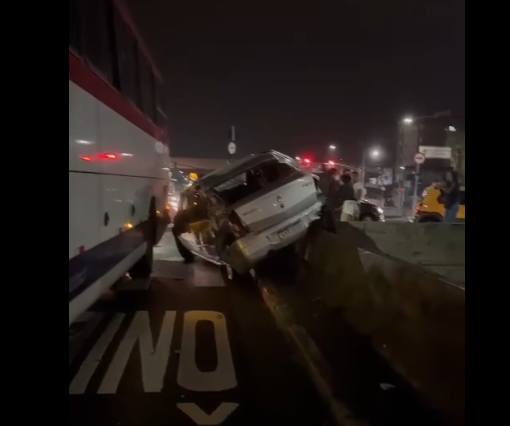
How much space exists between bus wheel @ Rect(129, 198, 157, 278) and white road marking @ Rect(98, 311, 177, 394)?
2.30 m

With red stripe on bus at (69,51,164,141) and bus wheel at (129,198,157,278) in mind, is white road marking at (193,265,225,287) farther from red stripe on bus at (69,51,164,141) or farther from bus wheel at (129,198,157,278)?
red stripe on bus at (69,51,164,141)

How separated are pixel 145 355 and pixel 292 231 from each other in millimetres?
4474

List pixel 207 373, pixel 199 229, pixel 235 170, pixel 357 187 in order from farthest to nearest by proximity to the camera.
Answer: pixel 357 187 < pixel 199 229 < pixel 235 170 < pixel 207 373

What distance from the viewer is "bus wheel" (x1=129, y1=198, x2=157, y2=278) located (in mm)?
11586

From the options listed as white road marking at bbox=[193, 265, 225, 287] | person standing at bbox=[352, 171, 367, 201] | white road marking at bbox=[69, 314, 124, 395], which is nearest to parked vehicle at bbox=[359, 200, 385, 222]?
person standing at bbox=[352, 171, 367, 201]

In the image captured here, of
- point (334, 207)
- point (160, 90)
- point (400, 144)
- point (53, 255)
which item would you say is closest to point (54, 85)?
point (53, 255)

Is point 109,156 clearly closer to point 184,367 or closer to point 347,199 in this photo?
point 184,367

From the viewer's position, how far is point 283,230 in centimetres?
1116

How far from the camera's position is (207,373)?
22.5ft

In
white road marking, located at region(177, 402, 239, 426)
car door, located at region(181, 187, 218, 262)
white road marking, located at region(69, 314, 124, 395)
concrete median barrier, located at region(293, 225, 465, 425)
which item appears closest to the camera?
concrete median barrier, located at region(293, 225, 465, 425)

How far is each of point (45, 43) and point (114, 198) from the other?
342 cm

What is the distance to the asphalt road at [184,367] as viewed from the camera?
570 centimetres

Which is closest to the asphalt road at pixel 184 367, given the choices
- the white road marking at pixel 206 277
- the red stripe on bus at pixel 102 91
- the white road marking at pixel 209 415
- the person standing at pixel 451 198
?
the white road marking at pixel 209 415

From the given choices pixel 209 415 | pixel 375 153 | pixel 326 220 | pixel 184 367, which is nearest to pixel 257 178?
pixel 326 220
